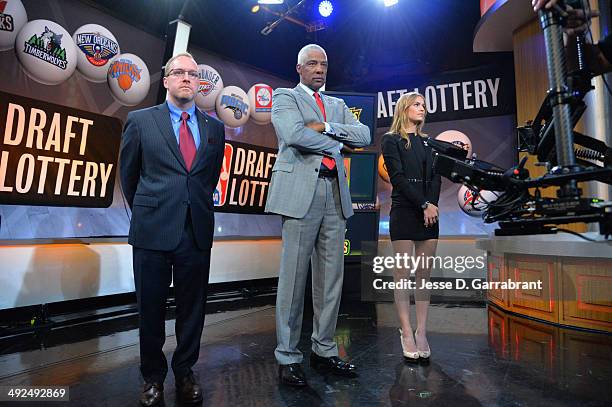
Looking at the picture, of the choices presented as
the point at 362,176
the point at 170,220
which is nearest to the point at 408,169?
the point at 170,220

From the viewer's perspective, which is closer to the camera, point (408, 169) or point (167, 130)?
point (167, 130)

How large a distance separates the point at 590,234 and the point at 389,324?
1893 millimetres

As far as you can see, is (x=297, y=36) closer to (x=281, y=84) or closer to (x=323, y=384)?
(x=281, y=84)

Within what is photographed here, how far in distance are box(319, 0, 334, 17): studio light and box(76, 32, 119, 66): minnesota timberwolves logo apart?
10.7 ft

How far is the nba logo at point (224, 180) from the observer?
17.7 ft

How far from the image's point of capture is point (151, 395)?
185cm

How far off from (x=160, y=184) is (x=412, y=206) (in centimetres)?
152

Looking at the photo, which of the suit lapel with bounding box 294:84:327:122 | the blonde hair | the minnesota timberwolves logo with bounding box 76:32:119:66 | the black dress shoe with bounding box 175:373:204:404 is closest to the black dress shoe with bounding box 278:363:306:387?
the black dress shoe with bounding box 175:373:204:404

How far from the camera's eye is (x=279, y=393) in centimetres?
198

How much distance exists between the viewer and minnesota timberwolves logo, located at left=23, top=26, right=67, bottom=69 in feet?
11.6

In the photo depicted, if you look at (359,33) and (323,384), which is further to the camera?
(359,33)

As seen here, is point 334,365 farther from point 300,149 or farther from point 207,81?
point 207,81

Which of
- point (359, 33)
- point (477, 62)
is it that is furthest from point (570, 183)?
point (359, 33)

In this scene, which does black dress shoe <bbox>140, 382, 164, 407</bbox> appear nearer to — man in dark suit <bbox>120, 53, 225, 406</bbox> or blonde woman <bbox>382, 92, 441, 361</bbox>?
man in dark suit <bbox>120, 53, 225, 406</bbox>
